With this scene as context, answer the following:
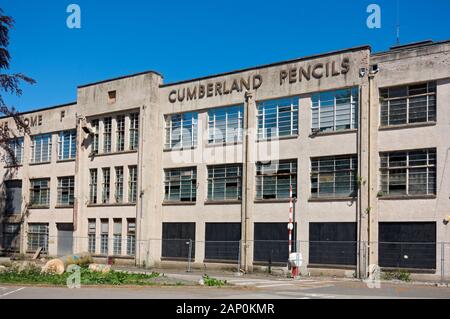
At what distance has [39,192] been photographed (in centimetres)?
4981

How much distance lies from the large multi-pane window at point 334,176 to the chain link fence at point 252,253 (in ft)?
8.36

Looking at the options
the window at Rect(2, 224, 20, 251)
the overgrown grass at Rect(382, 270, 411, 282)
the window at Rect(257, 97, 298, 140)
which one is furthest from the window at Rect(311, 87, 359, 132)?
the window at Rect(2, 224, 20, 251)

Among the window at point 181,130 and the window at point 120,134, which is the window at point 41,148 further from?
the window at point 181,130

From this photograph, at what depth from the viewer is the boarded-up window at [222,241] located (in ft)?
122

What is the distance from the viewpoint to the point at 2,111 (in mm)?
35406

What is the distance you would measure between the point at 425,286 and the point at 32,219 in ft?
104

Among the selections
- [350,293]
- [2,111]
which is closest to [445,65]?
[350,293]

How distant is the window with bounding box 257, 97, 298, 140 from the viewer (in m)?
35.6

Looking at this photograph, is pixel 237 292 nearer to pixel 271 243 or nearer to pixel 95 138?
pixel 271 243

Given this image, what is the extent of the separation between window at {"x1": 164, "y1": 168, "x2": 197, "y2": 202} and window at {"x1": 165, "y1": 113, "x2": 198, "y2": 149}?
5.20 feet

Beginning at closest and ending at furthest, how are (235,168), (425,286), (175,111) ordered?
(425,286) → (235,168) → (175,111)

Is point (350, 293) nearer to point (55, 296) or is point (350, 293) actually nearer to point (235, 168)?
point (55, 296)

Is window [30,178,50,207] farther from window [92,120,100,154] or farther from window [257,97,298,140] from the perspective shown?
window [257,97,298,140]
